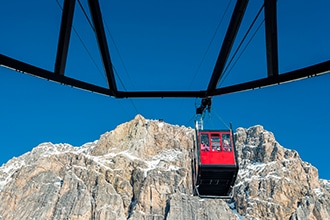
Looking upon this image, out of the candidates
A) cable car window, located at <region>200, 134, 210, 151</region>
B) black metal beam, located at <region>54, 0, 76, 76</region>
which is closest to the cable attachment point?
cable car window, located at <region>200, 134, 210, 151</region>

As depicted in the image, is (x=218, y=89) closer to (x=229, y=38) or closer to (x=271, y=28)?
(x=229, y=38)

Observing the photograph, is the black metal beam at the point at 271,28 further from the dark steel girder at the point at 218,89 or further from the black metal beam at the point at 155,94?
the black metal beam at the point at 155,94

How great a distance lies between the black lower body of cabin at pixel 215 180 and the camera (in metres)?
14.2

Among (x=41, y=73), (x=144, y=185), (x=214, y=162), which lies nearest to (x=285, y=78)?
(x=41, y=73)

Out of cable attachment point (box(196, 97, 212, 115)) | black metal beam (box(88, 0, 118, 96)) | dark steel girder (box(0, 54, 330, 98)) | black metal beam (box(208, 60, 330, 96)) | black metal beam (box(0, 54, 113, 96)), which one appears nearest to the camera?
black metal beam (box(208, 60, 330, 96))

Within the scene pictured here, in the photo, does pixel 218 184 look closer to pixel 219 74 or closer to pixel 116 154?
pixel 219 74

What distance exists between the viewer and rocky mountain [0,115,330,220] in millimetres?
126750

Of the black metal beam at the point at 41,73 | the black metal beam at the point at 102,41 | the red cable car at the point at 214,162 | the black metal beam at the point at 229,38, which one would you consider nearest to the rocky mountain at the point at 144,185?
the red cable car at the point at 214,162

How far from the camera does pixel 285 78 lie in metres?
7.65

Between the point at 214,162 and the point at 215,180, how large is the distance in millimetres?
942

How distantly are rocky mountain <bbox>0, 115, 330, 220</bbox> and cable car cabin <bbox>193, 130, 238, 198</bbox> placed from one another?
4475 inches

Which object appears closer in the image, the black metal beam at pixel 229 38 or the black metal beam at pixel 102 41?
the black metal beam at pixel 229 38

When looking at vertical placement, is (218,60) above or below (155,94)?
below

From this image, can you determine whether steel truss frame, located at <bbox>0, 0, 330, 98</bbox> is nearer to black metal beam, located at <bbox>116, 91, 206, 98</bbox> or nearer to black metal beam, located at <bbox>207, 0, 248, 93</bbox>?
black metal beam, located at <bbox>207, 0, 248, 93</bbox>
